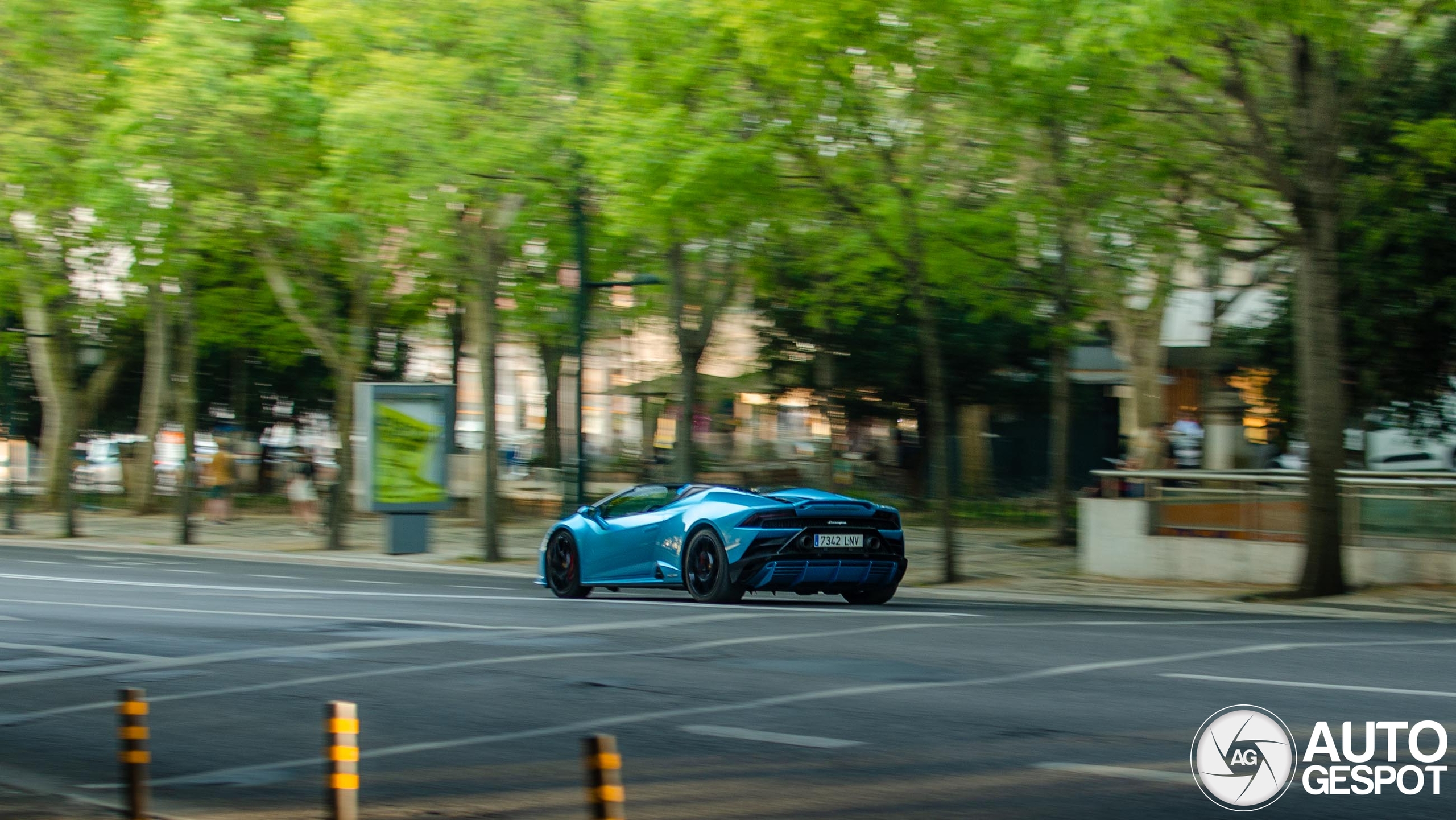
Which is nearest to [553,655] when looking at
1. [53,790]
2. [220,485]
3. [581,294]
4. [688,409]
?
[53,790]

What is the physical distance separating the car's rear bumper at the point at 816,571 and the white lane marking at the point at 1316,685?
216 inches

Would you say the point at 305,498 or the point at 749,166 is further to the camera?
the point at 305,498

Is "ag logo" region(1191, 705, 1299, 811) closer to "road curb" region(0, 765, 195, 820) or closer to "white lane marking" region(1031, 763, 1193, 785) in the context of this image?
"white lane marking" region(1031, 763, 1193, 785)

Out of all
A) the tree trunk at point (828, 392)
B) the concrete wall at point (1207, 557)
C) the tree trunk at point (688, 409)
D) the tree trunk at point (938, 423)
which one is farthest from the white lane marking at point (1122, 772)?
the tree trunk at point (828, 392)

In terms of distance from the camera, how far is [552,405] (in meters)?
39.8

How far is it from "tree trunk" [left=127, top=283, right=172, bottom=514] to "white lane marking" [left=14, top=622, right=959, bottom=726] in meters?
20.8

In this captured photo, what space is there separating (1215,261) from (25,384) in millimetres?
36369

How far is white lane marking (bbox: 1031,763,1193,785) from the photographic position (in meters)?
7.26

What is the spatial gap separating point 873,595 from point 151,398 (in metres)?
24.8

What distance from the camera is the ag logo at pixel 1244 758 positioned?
6906mm

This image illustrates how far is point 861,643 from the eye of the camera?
1264 cm

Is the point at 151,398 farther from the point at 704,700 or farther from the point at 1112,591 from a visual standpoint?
the point at 704,700

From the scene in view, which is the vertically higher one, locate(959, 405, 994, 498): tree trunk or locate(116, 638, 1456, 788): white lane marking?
locate(959, 405, 994, 498): tree trunk

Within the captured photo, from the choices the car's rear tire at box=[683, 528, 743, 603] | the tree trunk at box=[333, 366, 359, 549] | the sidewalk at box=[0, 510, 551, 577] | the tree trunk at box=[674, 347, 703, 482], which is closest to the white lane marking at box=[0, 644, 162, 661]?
the car's rear tire at box=[683, 528, 743, 603]
